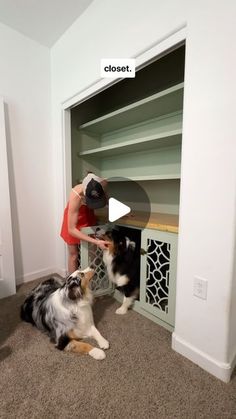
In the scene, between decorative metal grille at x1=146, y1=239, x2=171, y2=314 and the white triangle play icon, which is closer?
decorative metal grille at x1=146, y1=239, x2=171, y2=314

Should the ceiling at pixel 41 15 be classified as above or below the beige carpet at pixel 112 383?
above

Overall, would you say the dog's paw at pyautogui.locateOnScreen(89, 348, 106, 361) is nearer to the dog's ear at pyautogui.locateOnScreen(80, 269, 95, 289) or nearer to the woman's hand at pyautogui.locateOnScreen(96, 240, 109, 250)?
the dog's ear at pyautogui.locateOnScreen(80, 269, 95, 289)

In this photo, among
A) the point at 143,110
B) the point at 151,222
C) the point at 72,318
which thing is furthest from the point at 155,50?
the point at 72,318

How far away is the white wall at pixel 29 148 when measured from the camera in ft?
6.48

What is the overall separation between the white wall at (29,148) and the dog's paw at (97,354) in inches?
53.1

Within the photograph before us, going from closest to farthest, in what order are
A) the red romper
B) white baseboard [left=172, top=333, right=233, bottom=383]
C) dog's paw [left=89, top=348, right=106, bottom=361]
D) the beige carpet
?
the beige carpet
white baseboard [left=172, top=333, right=233, bottom=383]
dog's paw [left=89, top=348, right=106, bottom=361]
the red romper

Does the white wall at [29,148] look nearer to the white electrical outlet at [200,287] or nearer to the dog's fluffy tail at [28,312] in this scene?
the dog's fluffy tail at [28,312]

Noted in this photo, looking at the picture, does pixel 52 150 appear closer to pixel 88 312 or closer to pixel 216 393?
pixel 88 312

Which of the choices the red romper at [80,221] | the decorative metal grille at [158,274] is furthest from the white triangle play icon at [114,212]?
the decorative metal grille at [158,274]

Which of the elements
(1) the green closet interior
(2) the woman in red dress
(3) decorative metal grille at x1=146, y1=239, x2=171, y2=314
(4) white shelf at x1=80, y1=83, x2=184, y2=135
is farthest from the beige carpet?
(4) white shelf at x1=80, y1=83, x2=184, y2=135

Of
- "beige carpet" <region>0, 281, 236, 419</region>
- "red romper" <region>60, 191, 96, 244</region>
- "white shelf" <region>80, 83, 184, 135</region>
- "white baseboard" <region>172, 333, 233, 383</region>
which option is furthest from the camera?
"red romper" <region>60, 191, 96, 244</region>

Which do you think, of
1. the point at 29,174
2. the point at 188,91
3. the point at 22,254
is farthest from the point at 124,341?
the point at 29,174

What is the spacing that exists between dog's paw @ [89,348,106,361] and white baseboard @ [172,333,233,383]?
470 millimetres

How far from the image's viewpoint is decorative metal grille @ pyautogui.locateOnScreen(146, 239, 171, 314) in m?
1.52
